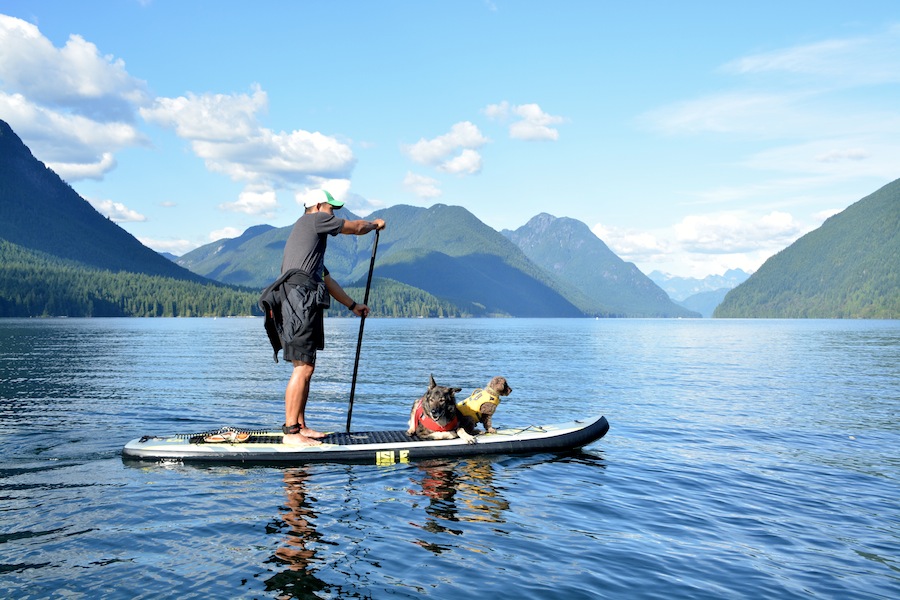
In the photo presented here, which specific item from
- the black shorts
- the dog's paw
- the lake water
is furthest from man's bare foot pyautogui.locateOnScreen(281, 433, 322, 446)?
the dog's paw

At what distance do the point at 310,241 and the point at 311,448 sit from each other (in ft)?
14.9

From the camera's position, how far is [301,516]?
10383 millimetres

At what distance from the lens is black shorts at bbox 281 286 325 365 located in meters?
12.1

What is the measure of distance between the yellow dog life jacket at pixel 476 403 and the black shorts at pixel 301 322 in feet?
15.2

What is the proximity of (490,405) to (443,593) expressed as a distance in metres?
7.88

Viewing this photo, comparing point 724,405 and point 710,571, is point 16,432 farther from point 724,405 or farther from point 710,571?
point 724,405

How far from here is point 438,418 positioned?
14852mm

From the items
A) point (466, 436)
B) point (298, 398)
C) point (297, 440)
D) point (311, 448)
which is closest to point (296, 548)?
point (298, 398)

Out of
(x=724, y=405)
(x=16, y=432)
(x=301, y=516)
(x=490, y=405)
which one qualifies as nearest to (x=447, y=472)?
(x=490, y=405)

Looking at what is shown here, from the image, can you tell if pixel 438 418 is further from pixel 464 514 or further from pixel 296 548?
pixel 296 548

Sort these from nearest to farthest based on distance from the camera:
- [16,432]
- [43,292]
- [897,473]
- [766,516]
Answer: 1. [766,516]
2. [897,473]
3. [16,432]
4. [43,292]

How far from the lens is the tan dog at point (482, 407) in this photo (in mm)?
15343

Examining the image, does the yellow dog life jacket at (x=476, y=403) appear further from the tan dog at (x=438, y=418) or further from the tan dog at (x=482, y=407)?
the tan dog at (x=438, y=418)

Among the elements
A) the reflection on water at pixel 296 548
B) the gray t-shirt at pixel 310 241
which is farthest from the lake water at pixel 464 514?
the gray t-shirt at pixel 310 241
